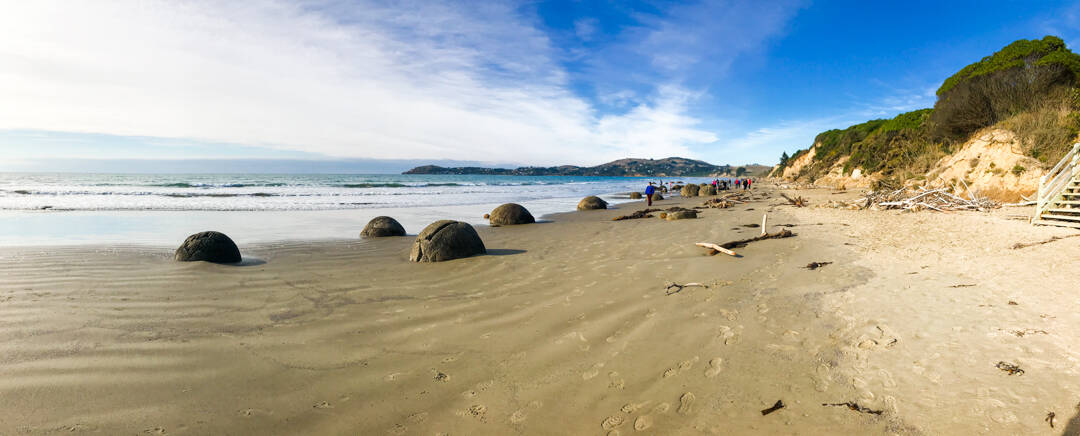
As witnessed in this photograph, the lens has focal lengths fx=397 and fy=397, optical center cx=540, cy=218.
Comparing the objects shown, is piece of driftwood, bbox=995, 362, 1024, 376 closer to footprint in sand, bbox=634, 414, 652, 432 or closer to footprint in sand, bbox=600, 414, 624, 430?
footprint in sand, bbox=634, 414, 652, 432

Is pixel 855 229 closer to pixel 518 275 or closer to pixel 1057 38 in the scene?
pixel 518 275

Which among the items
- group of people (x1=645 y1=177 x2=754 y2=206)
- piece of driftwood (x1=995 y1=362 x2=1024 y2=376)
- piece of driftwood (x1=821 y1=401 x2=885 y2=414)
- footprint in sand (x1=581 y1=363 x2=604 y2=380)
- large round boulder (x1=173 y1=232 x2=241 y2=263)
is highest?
group of people (x1=645 y1=177 x2=754 y2=206)

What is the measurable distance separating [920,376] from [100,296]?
30.0ft

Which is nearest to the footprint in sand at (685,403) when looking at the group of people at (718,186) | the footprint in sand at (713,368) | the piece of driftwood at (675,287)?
the footprint in sand at (713,368)

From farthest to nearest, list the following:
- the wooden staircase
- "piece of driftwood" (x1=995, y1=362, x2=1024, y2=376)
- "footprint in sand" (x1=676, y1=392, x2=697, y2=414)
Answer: the wooden staircase
"piece of driftwood" (x1=995, y1=362, x2=1024, y2=376)
"footprint in sand" (x1=676, y1=392, x2=697, y2=414)

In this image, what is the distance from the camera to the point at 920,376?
3.12m

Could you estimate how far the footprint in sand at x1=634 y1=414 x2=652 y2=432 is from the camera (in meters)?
2.66

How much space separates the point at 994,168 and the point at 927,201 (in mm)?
4902

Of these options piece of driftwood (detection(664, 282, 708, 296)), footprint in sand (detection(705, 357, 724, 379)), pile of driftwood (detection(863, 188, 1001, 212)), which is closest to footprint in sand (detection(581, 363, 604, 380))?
footprint in sand (detection(705, 357, 724, 379))

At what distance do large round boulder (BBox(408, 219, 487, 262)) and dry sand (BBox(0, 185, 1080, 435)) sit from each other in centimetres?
95

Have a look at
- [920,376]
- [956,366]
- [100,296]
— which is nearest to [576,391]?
[920,376]

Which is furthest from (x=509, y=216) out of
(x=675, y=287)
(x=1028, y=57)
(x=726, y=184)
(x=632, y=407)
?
(x=726, y=184)

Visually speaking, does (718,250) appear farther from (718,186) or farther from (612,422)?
(718,186)

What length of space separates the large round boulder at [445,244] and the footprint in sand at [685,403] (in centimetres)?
573
